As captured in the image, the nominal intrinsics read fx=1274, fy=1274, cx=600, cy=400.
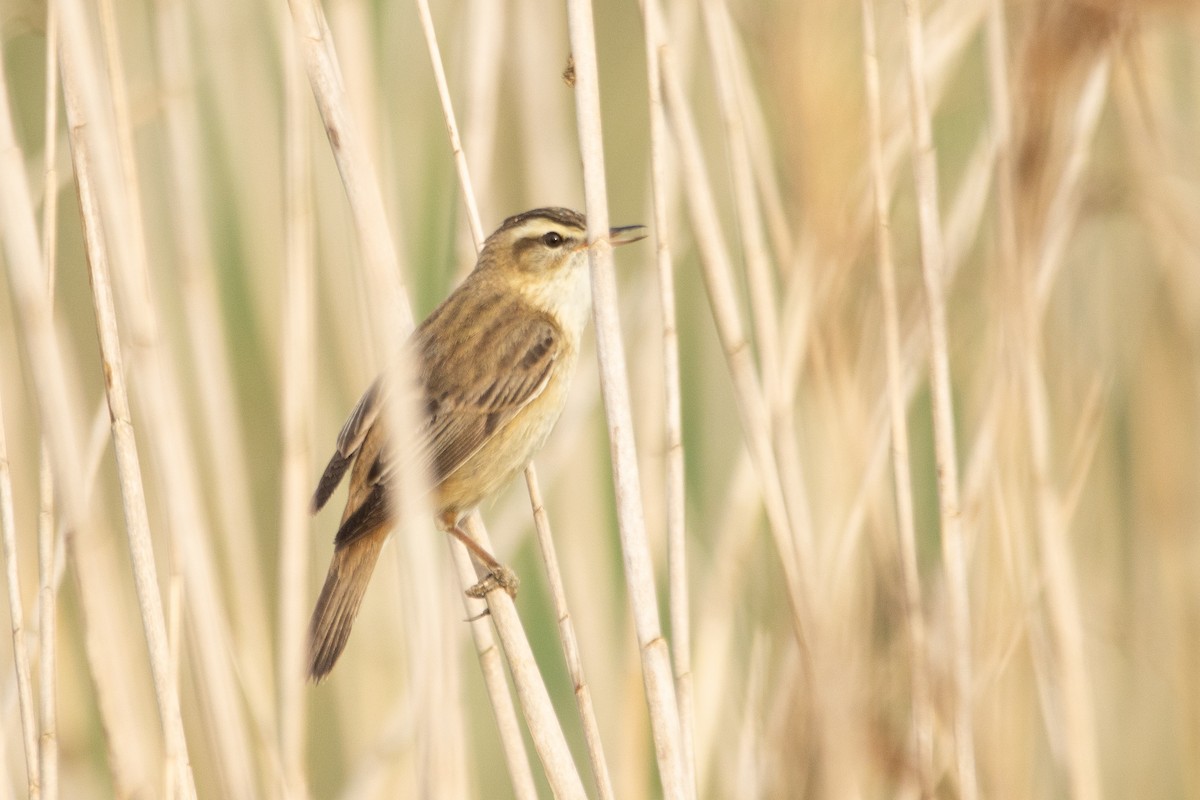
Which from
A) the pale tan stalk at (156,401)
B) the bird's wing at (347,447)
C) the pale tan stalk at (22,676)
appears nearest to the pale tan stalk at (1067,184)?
the bird's wing at (347,447)

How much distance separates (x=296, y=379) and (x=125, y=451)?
22.6 inches

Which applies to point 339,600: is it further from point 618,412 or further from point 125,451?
point 618,412

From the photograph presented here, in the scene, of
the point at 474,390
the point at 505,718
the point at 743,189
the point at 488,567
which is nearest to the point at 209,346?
the point at 474,390

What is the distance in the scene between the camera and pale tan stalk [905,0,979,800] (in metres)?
2.10

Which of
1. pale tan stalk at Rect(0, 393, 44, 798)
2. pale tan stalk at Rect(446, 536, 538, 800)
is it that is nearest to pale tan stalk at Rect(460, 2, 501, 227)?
pale tan stalk at Rect(446, 536, 538, 800)

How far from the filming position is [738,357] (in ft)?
6.95

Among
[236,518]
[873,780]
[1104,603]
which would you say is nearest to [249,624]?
[236,518]

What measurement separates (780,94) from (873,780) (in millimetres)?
1304

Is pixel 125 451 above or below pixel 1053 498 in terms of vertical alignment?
above

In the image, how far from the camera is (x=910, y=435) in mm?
3025

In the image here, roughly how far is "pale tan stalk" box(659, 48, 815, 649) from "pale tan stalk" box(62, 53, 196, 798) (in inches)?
35.2

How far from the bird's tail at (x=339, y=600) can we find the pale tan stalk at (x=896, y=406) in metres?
1.02

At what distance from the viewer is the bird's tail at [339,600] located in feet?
7.74

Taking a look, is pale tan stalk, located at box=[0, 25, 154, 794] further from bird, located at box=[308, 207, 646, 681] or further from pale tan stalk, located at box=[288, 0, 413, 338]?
bird, located at box=[308, 207, 646, 681]
